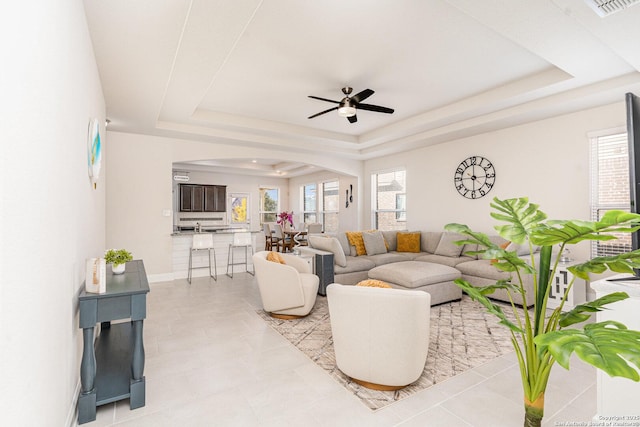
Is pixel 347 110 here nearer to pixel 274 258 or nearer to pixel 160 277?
pixel 274 258

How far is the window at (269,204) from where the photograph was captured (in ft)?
Answer: 38.4

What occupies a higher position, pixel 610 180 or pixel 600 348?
pixel 610 180

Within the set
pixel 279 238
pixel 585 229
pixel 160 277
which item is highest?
pixel 585 229

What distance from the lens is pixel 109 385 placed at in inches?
84.2

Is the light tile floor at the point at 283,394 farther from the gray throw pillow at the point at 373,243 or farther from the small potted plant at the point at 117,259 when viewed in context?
the gray throw pillow at the point at 373,243

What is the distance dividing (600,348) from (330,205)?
29.2ft

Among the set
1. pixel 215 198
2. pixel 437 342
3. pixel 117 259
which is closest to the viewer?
pixel 117 259

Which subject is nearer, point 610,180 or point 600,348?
point 600,348

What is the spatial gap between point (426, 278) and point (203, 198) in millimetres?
7928

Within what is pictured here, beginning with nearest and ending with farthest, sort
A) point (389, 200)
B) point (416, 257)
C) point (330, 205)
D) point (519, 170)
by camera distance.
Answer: point (519, 170) < point (416, 257) < point (389, 200) < point (330, 205)

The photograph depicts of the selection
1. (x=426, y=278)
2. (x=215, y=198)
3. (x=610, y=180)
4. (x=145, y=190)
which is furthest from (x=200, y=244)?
(x=610, y=180)

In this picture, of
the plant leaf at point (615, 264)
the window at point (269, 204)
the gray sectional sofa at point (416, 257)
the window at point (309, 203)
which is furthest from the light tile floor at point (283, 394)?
the window at point (269, 204)

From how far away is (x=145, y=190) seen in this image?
567 cm

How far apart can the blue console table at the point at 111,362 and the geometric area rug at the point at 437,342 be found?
1343 mm
